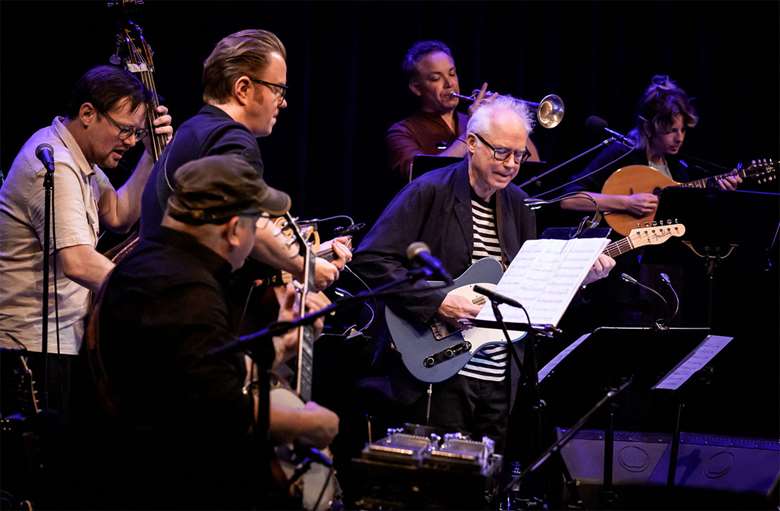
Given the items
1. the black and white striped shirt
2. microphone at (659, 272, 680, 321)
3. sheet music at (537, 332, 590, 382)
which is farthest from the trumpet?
sheet music at (537, 332, 590, 382)

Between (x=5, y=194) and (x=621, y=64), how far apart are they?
471 cm

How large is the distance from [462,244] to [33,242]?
2.07 meters

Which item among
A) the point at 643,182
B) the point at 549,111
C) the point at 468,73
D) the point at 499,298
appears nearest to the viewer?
the point at 499,298

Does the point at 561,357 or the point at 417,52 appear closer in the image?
the point at 561,357

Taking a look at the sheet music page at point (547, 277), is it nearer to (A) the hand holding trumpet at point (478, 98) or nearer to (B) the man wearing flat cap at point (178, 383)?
(B) the man wearing flat cap at point (178, 383)

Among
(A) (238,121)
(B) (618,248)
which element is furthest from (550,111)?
(A) (238,121)

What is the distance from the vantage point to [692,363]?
440 cm

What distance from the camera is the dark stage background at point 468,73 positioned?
562cm

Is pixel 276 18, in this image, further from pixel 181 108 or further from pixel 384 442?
pixel 384 442

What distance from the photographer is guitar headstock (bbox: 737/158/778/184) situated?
624cm

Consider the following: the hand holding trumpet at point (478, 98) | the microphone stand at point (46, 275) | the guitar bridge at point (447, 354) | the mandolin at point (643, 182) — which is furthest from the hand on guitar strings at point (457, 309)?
the mandolin at point (643, 182)

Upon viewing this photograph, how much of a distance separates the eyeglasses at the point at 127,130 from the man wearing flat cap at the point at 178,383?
1.70 meters

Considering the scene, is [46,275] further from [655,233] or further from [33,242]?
[655,233]

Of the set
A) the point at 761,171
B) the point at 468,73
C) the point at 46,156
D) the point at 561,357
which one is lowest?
the point at 561,357
